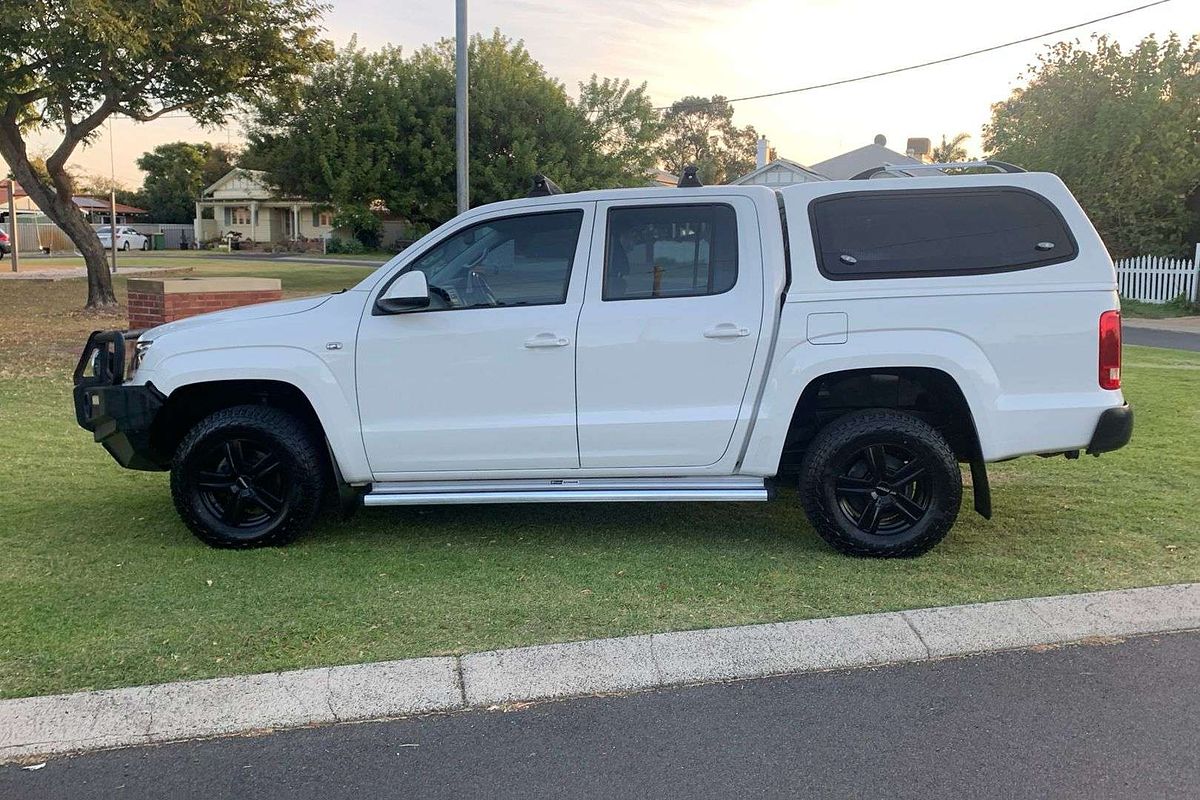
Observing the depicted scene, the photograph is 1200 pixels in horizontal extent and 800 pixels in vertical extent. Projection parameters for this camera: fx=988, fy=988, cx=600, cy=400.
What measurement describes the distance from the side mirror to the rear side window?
6.59 feet

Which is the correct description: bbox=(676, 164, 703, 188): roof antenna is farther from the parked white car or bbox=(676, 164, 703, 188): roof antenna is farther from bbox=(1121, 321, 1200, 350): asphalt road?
the parked white car

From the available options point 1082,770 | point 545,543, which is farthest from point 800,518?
point 1082,770

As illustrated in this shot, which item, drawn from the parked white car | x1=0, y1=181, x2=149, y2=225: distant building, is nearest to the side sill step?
x1=0, y1=181, x2=149, y2=225: distant building

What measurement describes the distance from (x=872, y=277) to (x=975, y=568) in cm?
155

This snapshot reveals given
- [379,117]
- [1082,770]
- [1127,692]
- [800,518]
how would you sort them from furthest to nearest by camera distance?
[379,117]
[800,518]
[1127,692]
[1082,770]

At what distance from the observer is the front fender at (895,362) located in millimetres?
4875

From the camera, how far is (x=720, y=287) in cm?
504

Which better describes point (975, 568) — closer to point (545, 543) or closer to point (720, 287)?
point (720, 287)

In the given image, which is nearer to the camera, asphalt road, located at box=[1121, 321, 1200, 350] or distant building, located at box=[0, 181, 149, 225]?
asphalt road, located at box=[1121, 321, 1200, 350]

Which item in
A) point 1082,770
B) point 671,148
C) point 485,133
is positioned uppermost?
point 671,148

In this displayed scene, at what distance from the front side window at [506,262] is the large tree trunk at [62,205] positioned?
15.6 metres

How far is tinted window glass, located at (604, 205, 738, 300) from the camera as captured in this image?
16.6ft

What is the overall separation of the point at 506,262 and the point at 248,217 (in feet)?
202

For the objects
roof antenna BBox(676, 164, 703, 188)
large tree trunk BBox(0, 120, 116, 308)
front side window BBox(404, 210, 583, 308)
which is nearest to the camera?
front side window BBox(404, 210, 583, 308)
